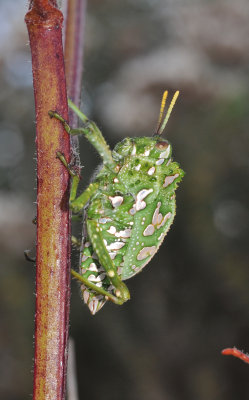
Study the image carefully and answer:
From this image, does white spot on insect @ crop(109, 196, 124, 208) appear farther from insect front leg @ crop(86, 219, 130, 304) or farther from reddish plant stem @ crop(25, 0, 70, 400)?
reddish plant stem @ crop(25, 0, 70, 400)

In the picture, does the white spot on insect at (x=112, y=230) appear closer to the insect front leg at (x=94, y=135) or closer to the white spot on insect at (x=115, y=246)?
the white spot on insect at (x=115, y=246)

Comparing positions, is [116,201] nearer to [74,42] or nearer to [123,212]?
[123,212]

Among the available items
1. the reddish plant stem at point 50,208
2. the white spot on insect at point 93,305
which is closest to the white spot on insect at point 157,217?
the white spot on insect at point 93,305

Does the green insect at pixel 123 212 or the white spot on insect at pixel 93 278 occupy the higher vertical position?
the green insect at pixel 123 212

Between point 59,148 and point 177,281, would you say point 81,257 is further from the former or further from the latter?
point 177,281

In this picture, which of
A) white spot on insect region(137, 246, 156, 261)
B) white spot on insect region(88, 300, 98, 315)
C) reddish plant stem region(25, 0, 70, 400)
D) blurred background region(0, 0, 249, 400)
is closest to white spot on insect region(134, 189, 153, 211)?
white spot on insect region(137, 246, 156, 261)

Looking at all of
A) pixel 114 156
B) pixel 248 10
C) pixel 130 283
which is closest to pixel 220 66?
pixel 248 10

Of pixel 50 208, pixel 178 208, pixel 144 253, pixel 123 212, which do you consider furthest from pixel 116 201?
pixel 178 208
